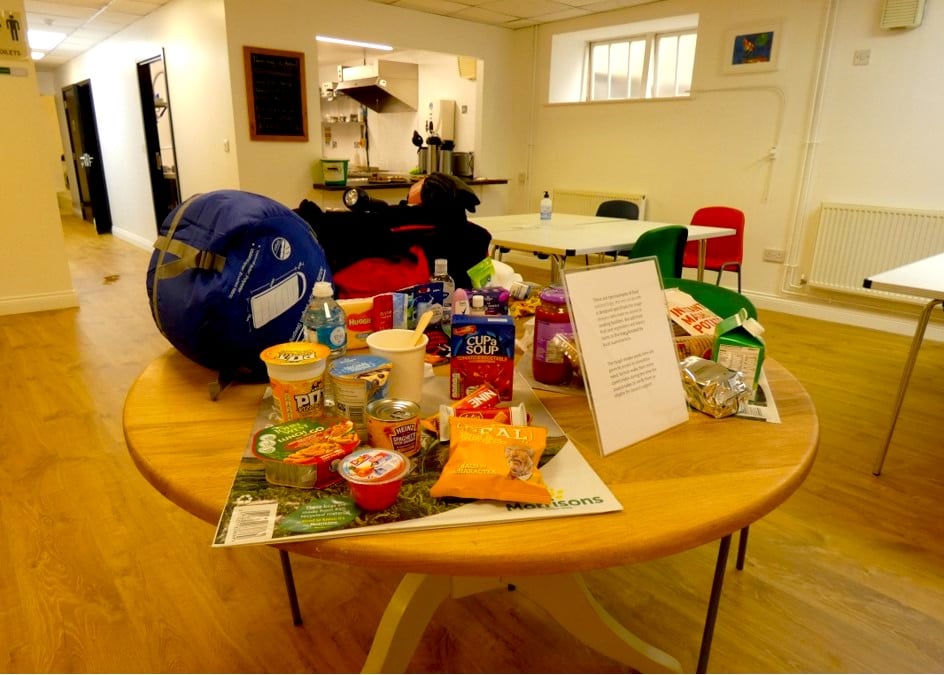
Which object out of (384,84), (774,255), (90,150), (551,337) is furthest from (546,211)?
(90,150)

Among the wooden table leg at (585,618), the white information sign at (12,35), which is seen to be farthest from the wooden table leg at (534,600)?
the white information sign at (12,35)

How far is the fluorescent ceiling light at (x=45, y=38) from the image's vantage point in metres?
6.09

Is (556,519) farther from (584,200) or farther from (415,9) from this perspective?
(415,9)

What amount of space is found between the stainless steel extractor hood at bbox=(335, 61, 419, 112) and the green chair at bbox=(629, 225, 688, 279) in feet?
15.3

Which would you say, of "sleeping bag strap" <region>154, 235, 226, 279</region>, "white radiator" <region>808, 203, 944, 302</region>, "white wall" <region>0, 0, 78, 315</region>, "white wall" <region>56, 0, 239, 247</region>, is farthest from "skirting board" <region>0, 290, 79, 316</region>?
"white radiator" <region>808, 203, 944, 302</region>

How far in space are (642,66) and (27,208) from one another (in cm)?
507

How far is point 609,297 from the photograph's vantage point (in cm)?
80

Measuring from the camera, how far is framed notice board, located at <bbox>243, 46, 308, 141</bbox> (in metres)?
4.32

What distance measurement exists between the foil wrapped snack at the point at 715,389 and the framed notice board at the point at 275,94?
14.4ft

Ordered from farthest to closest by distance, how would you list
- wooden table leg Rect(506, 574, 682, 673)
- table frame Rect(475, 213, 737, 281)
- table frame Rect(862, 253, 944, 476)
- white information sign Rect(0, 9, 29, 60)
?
white information sign Rect(0, 9, 29, 60), table frame Rect(475, 213, 737, 281), table frame Rect(862, 253, 944, 476), wooden table leg Rect(506, 574, 682, 673)

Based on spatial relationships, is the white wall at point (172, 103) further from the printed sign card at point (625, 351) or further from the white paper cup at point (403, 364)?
the printed sign card at point (625, 351)

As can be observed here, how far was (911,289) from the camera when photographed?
1.81 meters

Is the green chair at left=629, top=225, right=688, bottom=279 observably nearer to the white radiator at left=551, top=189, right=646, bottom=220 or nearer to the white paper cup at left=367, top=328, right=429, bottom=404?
the white paper cup at left=367, top=328, right=429, bottom=404

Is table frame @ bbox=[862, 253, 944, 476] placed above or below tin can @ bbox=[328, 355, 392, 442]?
below
